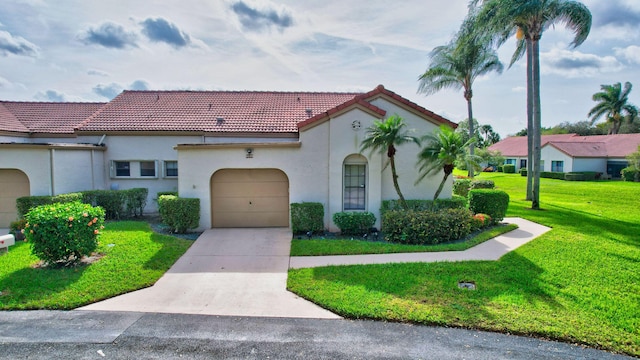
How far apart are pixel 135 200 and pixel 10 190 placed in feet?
15.0

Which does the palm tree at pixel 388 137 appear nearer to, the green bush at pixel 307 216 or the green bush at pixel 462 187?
the green bush at pixel 307 216

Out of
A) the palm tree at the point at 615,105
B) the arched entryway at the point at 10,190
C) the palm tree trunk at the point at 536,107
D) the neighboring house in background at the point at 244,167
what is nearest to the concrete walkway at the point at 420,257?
the neighboring house in background at the point at 244,167

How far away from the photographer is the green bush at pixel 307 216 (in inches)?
457

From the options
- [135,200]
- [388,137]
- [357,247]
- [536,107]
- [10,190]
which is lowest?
[357,247]

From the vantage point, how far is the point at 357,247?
32.6 feet

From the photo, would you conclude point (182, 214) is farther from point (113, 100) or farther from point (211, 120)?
point (113, 100)

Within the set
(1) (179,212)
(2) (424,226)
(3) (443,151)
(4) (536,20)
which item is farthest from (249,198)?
(4) (536,20)

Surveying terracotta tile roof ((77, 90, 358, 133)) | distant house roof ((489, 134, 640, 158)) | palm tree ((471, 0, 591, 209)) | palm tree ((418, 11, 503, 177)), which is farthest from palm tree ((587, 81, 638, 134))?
terracotta tile roof ((77, 90, 358, 133))

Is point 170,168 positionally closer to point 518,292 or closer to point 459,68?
point 518,292

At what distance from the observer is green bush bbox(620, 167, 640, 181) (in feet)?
112

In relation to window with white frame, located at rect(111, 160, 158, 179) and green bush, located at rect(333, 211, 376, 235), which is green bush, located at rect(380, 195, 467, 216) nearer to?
green bush, located at rect(333, 211, 376, 235)

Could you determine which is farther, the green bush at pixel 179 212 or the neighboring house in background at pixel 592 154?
the neighboring house in background at pixel 592 154

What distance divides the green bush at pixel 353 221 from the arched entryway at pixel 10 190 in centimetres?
1244

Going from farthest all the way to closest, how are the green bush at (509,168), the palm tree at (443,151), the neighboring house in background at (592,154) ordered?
the green bush at (509,168)
the neighboring house in background at (592,154)
the palm tree at (443,151)
